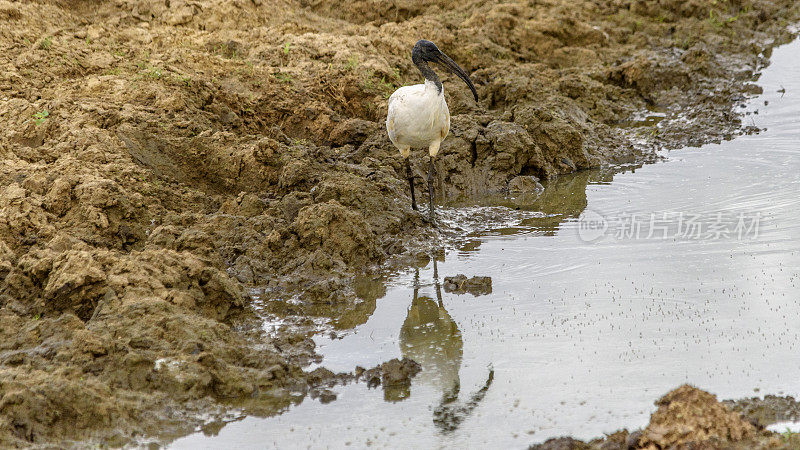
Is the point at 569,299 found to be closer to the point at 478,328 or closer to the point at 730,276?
the point at 478,328

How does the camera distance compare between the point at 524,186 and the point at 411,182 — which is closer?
the point at 411,182

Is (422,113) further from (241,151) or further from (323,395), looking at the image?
(323,395)

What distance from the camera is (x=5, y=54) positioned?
9617mm

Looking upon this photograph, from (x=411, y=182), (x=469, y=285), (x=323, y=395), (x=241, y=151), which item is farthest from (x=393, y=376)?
(x=241, y=151)

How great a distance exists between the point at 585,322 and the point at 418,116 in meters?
3.02

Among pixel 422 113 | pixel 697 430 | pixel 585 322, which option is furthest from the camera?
pixel 422 113

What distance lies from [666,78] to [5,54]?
29.5 ft

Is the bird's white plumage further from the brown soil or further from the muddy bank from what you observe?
the muddy bank

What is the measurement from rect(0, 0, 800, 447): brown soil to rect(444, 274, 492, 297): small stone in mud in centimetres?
83

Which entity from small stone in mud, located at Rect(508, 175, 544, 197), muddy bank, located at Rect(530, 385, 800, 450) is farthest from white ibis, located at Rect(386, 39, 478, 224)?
muddy bank, located at Rect(530, 385, 800, 450)

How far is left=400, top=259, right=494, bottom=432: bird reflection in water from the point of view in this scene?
4.88m

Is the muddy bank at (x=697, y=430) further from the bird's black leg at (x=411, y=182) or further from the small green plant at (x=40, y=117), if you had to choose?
the small green plant at (x=40, y=117)

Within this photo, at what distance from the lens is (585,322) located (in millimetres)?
5895

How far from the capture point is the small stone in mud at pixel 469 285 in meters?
6.68
